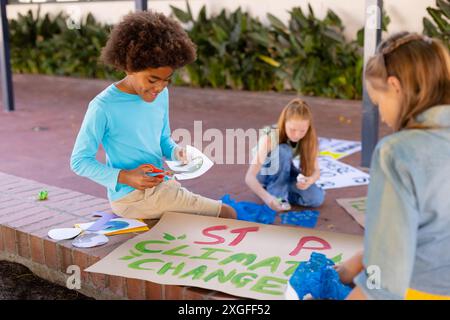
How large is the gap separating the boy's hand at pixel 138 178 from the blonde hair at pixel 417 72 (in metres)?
1.32

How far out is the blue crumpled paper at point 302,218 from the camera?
3.22m

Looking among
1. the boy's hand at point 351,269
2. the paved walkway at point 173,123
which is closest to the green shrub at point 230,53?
the paved walkway at point 173,123

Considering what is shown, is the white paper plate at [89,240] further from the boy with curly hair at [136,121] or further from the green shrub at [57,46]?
the green shrub at [57,46]

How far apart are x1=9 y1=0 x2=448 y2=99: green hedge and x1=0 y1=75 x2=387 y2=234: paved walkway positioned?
28cm

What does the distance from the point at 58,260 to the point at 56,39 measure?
27.4 feet

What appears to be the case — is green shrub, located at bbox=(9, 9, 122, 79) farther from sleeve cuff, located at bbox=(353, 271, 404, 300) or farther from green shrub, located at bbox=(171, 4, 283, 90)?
sleeve cuff, located at bbox=(353, 271, 404, 300)

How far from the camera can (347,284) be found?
6.23 ft

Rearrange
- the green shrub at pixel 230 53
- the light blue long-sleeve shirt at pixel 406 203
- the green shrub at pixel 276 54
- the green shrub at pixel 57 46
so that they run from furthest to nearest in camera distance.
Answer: the green shrub at pixel 57 46 → the green shrub at pixel 230 53 → the green shrub at pixel 276 54 → the light blue long-sleeve shirt at pixel 406 203

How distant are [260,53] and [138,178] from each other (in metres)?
5.87

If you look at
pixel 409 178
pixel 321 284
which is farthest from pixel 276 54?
pixel 409 178

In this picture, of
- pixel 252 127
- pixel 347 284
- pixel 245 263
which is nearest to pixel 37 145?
pixel 252 127
